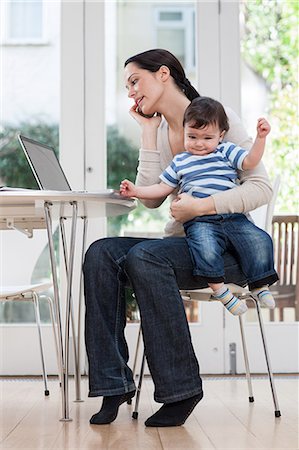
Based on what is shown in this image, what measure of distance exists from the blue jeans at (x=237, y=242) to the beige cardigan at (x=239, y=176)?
42mm

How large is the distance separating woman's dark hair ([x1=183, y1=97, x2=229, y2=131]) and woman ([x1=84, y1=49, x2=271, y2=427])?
0.12 metres

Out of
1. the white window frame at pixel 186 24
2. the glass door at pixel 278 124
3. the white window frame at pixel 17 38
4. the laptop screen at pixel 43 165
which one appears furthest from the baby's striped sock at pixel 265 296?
the white window frame at pixel 17 38

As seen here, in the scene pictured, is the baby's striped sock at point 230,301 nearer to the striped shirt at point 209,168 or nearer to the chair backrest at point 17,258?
the striped shirt at point 209,168

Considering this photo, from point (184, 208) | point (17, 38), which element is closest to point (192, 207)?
point (184, 208)

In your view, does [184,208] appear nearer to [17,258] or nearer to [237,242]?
[237,242]

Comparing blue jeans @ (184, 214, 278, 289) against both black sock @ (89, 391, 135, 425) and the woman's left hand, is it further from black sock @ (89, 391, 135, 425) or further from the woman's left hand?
black sock @ (89, 391, 135, 425)

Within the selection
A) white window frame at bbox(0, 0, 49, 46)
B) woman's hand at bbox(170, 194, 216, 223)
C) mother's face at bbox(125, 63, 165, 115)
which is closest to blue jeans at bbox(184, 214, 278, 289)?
woman's hand at bbox(170, 194, 216, 223)

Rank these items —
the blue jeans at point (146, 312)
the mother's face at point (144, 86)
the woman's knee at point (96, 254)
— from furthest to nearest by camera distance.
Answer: the mother's face at point (144, 86) → the woman's knee at point (96, 254) → the blue jeans at point (146, 312)

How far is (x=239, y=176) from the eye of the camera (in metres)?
2.62

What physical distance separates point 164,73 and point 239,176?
0.43 m

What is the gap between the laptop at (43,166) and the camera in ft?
8.58

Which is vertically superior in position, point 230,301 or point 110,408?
point 230,301

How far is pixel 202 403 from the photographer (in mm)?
2947

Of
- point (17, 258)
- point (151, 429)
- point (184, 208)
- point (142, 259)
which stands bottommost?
point (151, 429)
